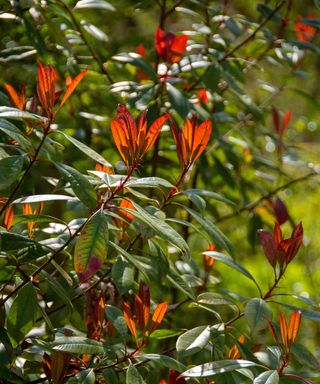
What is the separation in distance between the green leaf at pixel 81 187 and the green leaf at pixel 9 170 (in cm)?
7

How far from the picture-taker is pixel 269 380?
1098mm

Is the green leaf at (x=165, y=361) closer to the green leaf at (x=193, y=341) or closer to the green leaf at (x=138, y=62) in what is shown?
the green leaf at (x=193, y=341)

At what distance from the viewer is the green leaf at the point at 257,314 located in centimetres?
122

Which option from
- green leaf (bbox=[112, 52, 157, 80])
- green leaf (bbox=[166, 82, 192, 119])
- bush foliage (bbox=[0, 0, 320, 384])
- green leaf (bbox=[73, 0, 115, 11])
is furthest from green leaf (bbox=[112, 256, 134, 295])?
green leaf (bbox=[73, 0, 115, 11])

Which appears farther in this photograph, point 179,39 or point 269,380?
point 179,39

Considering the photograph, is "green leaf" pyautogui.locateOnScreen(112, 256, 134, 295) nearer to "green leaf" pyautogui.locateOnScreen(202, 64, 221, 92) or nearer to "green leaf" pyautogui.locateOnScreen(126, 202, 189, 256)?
"green leaf" pyautogui.locateOnScreen(126, 202, 189, 256)

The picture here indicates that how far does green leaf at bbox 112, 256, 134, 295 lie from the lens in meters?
1.29

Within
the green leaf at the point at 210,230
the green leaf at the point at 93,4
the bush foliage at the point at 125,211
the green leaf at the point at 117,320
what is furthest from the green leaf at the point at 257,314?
the green leaf at the point at 93,4

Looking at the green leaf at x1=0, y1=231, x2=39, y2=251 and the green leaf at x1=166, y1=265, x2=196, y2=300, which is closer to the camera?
the green leaf at x1=0, y1=231, x2=39, y2=251

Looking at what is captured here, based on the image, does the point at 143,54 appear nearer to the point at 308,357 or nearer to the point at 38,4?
the point at 38,4

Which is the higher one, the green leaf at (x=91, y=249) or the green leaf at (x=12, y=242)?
the green leaf at (x=91, y=249)

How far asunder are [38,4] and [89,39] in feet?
1.53


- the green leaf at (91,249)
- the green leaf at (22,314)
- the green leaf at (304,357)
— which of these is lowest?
the green leaf at (304,357)

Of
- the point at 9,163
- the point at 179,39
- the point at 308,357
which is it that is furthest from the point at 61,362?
the point at 179,39
